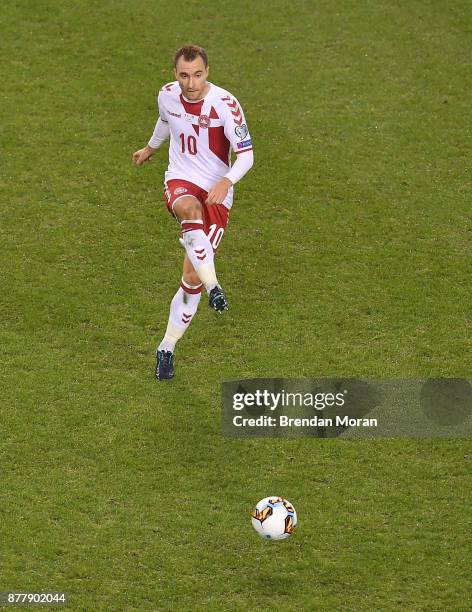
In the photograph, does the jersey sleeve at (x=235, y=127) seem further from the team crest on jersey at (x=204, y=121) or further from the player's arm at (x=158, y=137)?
the player's arm at (x=158, y=137)

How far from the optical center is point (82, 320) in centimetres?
1333

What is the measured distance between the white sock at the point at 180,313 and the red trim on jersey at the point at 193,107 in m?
1.60

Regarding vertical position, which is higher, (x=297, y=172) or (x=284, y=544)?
(x=297, y=172)

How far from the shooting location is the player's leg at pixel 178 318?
485 inches

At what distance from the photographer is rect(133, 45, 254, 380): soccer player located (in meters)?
11.7

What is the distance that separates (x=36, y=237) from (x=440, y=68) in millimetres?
6536

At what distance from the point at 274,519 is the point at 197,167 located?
3.61 meters

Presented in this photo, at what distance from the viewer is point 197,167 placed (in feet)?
40.2

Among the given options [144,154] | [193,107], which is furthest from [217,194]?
[144,154]

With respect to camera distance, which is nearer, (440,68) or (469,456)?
(469,456)

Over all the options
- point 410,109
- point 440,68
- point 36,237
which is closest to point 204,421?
point 36,237

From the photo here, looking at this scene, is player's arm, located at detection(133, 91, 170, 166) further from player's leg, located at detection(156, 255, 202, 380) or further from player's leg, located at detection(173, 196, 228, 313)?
player's leg, located at detection(156, 255, 202, 380)

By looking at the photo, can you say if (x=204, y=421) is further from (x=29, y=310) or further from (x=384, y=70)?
(x=384, y=70)

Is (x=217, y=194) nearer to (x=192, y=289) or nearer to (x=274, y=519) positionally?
(x=192, y=289)
